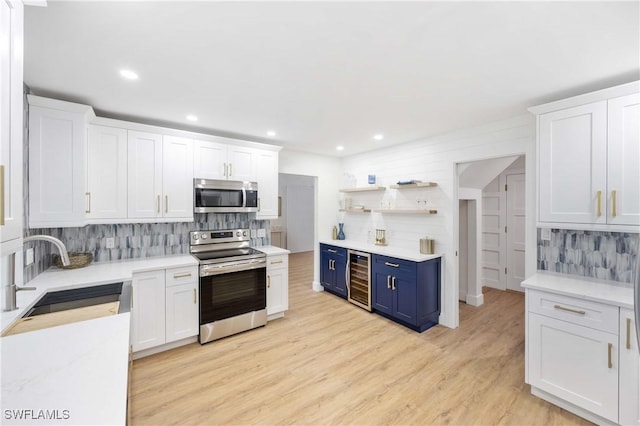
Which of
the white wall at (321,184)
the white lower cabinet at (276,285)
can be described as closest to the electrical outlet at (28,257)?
the white lower cabinet at (276,285)

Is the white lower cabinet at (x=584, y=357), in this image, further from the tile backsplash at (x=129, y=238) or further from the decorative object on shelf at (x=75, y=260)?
the decorative object on shelf at (x=75, y=260)

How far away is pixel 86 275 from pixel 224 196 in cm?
156

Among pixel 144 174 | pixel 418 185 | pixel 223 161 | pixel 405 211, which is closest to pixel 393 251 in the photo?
pixel 405 211

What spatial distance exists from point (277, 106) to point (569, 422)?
11.4 feet

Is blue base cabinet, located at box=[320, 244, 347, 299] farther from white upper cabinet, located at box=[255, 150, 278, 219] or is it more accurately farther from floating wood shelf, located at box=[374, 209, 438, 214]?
white upper cabinet, located at box=[255, 150, 278, 219]

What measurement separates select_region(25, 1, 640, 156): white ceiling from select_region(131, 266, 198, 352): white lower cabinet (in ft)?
5.69

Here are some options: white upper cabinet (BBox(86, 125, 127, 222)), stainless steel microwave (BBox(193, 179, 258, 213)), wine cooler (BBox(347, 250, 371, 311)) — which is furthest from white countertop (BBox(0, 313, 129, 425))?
wine cooler (BBox(347, 250, 371, 311))

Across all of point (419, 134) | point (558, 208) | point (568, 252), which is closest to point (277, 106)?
point (419, 134)

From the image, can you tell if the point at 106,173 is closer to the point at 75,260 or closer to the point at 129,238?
the point at 129,238

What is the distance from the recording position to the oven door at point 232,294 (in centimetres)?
304

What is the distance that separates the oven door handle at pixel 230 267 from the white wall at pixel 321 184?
175 cm

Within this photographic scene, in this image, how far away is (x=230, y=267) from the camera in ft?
10.4

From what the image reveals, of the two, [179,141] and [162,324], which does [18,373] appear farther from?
[179,141]

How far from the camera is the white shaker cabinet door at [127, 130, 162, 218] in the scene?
9.57ft
